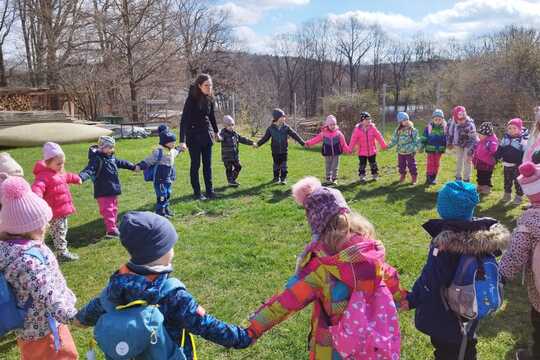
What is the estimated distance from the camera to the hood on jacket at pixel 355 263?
220 centimetres

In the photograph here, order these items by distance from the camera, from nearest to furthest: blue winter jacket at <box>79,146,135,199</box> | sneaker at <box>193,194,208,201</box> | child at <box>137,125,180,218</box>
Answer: blue winter jacket at <box>79,146,135,199</box>, child at <box>137,125,180,218</box>, sneaker at <box>193,194,208,201</box>

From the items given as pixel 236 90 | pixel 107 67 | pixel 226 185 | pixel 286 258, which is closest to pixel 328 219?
pixel 286 258

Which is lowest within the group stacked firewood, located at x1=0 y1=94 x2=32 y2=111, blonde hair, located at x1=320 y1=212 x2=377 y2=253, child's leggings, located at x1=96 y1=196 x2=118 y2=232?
child's leggings, located at x1=96 y1=196 x2=118 y2=232

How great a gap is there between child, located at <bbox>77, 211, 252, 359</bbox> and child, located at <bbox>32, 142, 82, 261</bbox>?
3746mm

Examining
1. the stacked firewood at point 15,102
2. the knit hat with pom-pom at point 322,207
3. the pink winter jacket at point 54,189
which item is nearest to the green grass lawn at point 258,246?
the pink winter jacket at point 54,189

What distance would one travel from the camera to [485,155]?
7895 millimetres

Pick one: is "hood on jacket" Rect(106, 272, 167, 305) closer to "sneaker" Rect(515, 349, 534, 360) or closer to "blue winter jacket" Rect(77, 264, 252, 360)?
"blue winter jacket" Rect(77, 264, 252, 360)

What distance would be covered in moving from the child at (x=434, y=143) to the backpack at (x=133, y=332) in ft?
26.0

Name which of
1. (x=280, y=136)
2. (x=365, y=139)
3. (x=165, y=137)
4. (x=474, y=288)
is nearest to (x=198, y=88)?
(x=165, y=137)

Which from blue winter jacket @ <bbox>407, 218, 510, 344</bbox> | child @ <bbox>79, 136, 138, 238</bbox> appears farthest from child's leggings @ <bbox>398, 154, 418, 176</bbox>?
blue winter jacket @ <bbox>407, 218, 510, 344</bbox>

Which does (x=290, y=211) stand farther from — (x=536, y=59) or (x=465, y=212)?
(x=536, y=59)

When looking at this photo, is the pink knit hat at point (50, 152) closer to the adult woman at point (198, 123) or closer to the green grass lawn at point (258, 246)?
the green grass lawn at point (258, 246)

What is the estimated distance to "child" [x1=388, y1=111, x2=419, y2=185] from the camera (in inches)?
357

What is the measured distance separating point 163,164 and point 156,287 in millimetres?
5080
